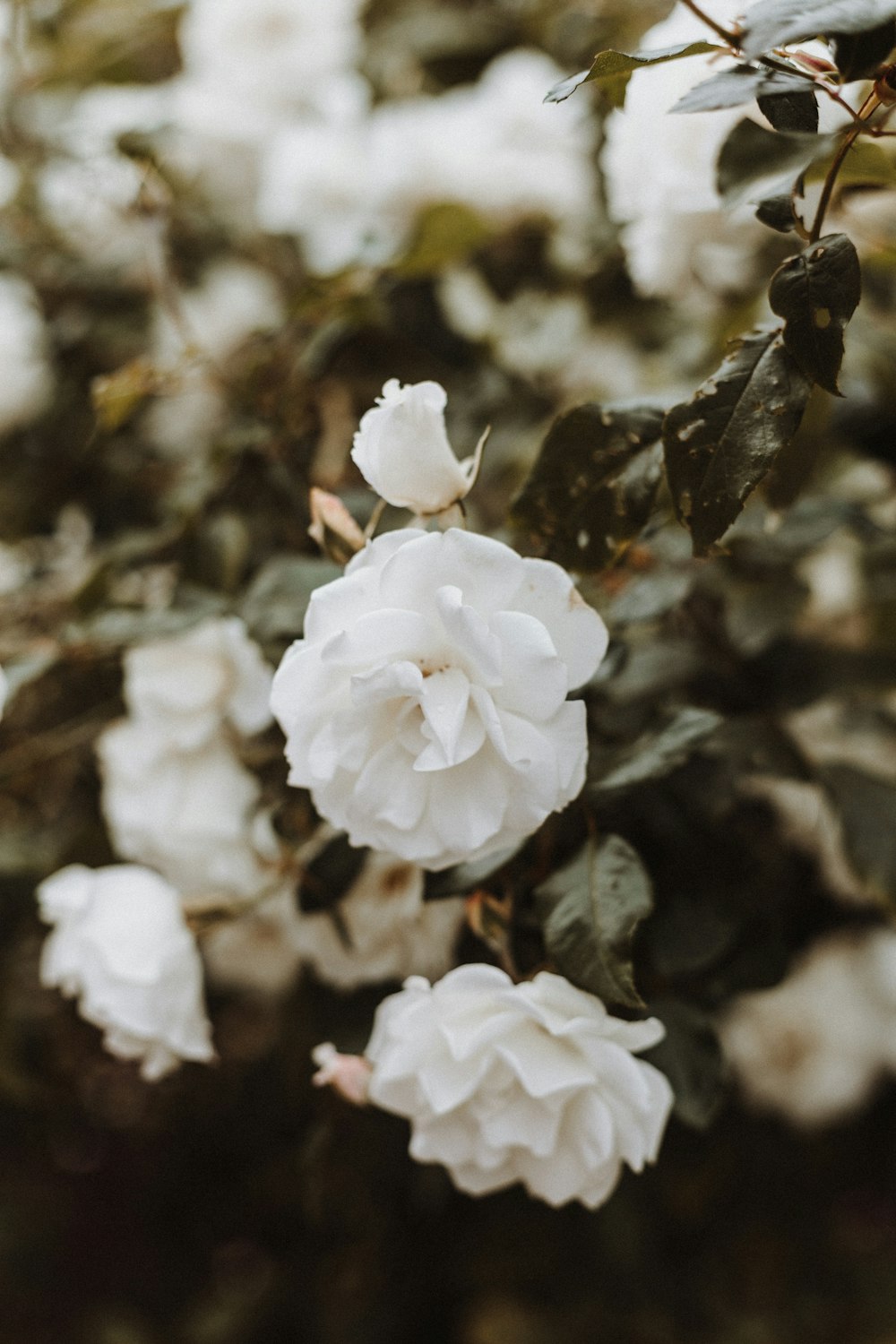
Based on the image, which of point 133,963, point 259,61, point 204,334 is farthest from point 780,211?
point 259,61

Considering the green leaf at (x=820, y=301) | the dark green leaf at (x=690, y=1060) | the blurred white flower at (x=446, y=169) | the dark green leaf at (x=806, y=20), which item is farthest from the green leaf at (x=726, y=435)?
the blurred white flower at (x=446, y=169)

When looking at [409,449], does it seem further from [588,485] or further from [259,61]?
[259,61]

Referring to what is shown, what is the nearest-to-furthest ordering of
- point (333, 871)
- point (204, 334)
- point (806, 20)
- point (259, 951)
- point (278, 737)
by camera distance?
point (806, 20) < point (333, 871) < point (278, 737) < point (259, 951) < point (204, 334)

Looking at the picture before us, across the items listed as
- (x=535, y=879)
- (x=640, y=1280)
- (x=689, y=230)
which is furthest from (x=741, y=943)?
(x=640, y=1280)

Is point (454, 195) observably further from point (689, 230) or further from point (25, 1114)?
point (25, 1114)

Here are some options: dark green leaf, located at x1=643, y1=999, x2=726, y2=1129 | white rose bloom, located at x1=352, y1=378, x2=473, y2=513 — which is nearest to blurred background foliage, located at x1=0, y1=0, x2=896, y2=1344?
dark green leaf, located at x1=643, y1=999, x2=726, y2=1129

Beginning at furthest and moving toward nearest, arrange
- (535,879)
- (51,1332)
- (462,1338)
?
(51,1332), (462,1338), (535,879)
